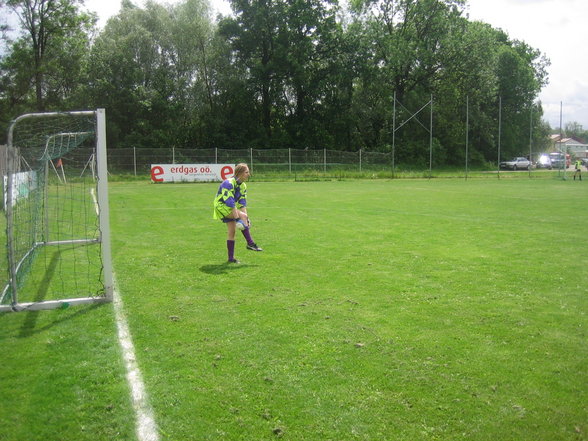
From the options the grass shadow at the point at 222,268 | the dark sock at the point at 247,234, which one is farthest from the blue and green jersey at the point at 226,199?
the grass shadow at the point at 222,268

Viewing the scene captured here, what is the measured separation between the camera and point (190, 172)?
3456cm

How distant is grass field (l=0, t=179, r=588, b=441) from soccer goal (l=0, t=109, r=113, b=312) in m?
0.50

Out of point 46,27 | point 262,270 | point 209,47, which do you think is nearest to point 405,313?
point 262,270

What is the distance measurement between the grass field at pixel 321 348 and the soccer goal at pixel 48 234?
1.65ft

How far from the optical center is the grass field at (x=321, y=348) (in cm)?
367

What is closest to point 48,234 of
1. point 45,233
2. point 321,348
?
point 45,233

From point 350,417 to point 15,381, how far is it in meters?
2.81

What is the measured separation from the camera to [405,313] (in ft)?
19.7

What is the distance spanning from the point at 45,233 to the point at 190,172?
2419 centimetres

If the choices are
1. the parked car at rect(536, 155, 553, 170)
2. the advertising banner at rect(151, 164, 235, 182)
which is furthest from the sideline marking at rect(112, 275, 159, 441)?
the parked car at rect(536, 155, 553, 170)

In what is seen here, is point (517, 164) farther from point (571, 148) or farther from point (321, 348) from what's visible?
point (321, 348)

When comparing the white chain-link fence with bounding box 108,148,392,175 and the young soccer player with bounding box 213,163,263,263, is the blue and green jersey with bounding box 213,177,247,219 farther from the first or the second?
the white chain-link fence with bounding box 108,148,392,175

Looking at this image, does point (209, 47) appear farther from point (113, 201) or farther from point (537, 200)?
point (537, 200)

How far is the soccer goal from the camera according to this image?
6379 mm
